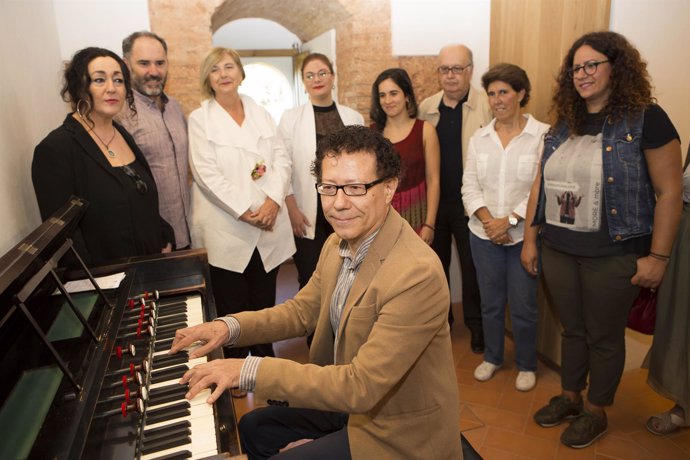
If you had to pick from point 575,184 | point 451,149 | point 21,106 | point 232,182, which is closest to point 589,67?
point 575,184

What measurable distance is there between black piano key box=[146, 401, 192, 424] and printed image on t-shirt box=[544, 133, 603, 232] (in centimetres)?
182

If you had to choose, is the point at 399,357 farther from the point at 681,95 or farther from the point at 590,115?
the point at 681,95

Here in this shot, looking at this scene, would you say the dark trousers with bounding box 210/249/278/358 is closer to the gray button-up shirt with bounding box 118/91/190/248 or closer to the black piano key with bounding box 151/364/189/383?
the gray button-up shirt with bounding box 118/91/190/248

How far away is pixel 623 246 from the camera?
2.21 m

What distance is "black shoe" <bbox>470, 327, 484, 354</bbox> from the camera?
11.4 feet

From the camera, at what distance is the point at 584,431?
8.09 ft

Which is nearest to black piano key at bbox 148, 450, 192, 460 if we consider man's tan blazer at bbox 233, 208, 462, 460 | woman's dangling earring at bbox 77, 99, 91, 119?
man's tan blazer at bbox 233, 208, 462, 460

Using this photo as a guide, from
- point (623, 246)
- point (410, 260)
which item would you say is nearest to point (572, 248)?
point (623, 246)

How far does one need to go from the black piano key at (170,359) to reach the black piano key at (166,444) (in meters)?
0.30

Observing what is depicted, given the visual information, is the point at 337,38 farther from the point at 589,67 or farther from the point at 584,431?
the point at 584,431

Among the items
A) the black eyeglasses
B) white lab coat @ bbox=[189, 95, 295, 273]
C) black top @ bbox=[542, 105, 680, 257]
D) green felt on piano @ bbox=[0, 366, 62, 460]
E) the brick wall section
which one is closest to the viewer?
green felt on piano @ bbox=[0, 366, 62, 460]

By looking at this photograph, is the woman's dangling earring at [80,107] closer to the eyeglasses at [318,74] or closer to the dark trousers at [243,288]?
the dark trousers at [243,288]

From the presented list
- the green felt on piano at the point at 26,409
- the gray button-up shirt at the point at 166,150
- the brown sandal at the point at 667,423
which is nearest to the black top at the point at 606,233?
the brown sandal at the point at 667,423

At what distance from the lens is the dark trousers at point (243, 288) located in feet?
9.48
